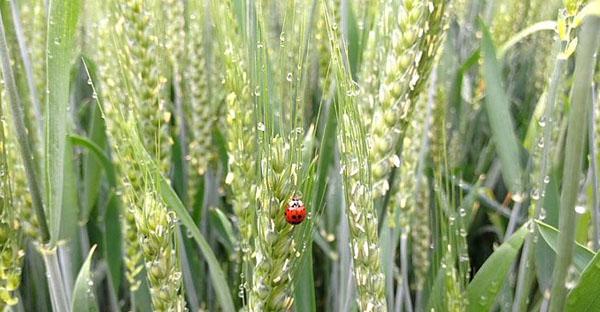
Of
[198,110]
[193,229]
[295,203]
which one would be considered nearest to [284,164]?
[295,203]

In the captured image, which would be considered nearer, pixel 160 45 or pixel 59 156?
pixel 59 156

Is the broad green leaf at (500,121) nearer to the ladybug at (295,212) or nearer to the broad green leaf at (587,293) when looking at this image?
the broad green leaf at (587,293)

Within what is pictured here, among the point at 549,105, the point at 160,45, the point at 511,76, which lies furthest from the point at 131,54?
the point at 511,76

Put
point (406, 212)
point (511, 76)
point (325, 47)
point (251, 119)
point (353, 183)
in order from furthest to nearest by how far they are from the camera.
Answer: point (511, 76) → point (325, 47) → point (406, 212) → point (251, 119) → point (353, 183)

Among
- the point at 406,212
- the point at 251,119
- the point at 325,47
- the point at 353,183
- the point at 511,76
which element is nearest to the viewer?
the point at 353,183

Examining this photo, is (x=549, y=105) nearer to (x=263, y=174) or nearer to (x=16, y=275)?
(x=263, y=174)

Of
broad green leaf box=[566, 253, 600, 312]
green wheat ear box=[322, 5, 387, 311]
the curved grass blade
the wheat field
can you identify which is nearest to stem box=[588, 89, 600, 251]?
the wheat field

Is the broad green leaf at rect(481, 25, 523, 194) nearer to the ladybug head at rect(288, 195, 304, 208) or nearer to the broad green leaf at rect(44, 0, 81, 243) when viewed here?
the ladybug head at rect(288, 195, 304, 208)
